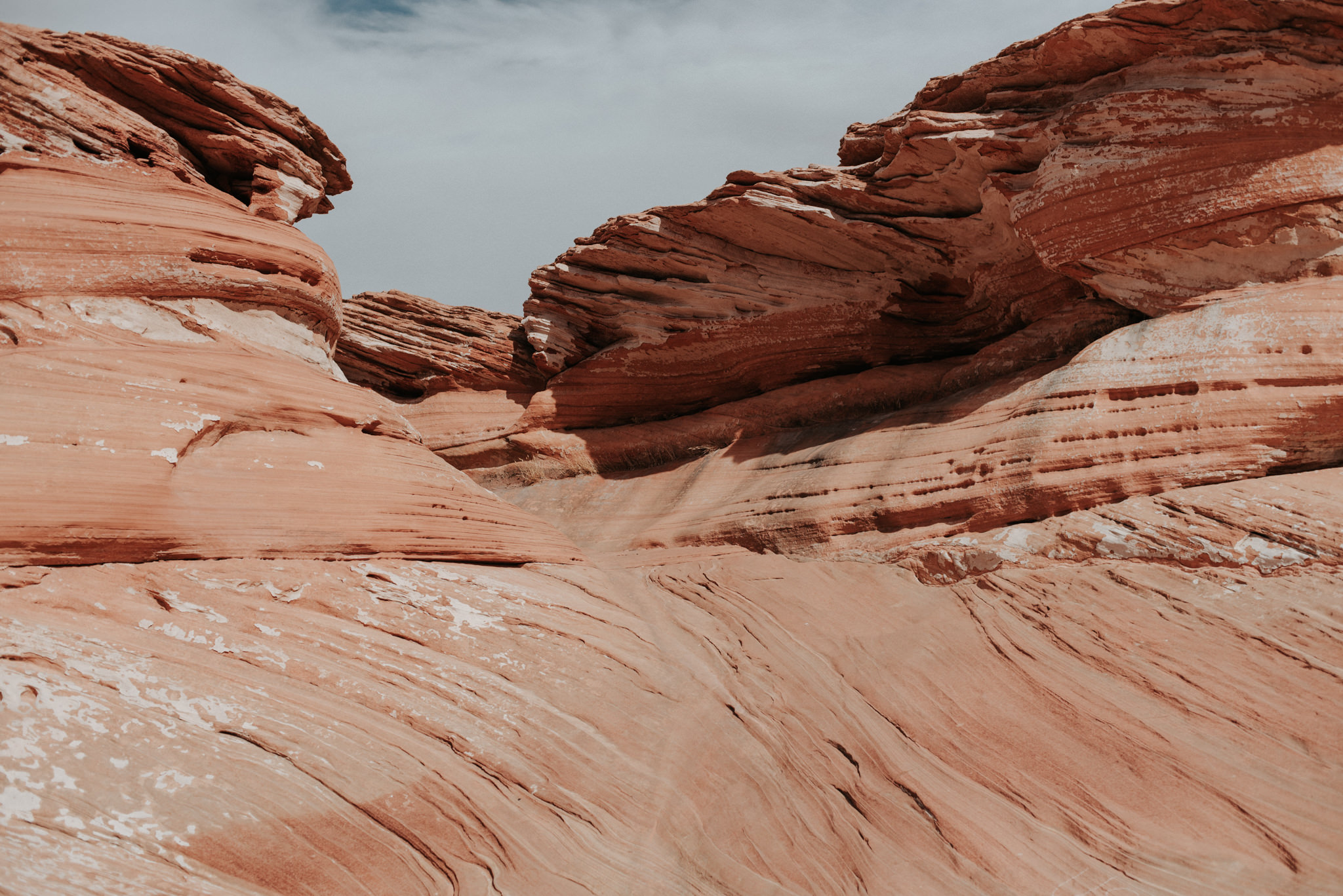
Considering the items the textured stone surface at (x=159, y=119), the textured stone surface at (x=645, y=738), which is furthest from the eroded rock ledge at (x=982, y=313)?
the textured stone surface at (x=159, y=119)

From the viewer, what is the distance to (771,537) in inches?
403

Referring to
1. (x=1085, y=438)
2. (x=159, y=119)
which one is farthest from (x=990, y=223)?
(x=159, y=119)

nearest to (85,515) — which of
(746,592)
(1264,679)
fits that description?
(746,592)

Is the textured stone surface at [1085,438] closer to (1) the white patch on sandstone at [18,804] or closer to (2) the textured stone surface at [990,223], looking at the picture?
(2) the textured stone surface at [990,223]

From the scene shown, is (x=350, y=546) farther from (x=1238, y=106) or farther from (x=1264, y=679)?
(x=1238, y=106)

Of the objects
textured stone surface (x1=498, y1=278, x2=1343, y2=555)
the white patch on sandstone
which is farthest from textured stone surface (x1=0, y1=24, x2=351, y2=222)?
the white patch on sandstone

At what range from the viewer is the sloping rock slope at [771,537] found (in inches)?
217

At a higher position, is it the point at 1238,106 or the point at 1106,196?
the point at 1238,106

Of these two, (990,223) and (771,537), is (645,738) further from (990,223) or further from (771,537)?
(990,223)

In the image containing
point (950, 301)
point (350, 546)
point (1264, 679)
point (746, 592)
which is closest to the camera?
point (1264, 679)

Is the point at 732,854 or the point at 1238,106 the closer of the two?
the point at 732,854

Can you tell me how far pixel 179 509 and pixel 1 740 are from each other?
2269 millimetres

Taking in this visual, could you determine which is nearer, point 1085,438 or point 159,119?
point 1085,438

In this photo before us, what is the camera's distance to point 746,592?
8.85 m
